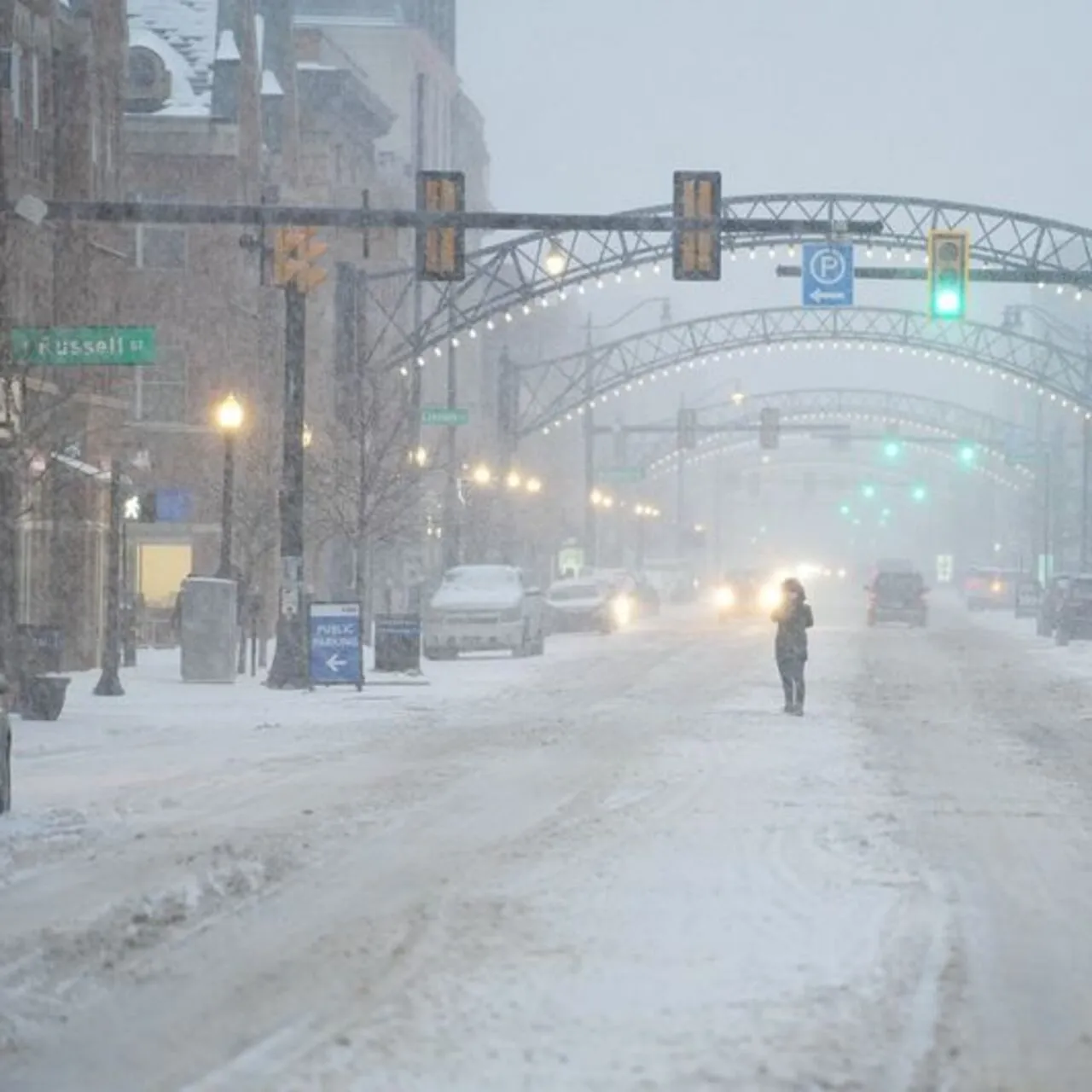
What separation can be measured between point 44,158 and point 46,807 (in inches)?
868

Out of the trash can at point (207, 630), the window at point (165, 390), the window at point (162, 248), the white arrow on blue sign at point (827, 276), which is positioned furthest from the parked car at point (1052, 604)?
the trash can at point (207, 630)

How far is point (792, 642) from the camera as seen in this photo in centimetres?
2977

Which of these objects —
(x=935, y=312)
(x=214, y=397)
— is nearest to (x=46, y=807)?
(x=935, y=312)

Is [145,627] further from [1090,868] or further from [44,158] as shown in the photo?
[1090,868]

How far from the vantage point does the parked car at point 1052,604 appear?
5941cm

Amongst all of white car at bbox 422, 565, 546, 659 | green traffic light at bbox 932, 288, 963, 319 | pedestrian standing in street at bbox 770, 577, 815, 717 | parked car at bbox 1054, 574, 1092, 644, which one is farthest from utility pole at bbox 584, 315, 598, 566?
pedestrian standing in street at bbox 770, 577, 815, 717

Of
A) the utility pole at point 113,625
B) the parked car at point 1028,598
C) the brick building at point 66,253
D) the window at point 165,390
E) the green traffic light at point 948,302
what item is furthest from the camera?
the parked car at point 1028,598

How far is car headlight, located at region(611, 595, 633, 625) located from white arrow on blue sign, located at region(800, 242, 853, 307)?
2185 centimetres

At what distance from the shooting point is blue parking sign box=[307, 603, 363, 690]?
33.8 m

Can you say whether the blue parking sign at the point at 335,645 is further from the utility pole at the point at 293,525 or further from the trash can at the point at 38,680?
the trash can at the point at 38,680

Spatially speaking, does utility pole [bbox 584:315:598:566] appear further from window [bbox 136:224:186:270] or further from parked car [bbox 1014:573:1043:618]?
window [bbox 136:224:186:270]

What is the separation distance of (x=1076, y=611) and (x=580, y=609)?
13.1 meters

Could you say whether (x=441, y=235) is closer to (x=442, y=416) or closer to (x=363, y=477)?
(x=363, y=477)

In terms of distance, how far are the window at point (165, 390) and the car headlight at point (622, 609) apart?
46.3 ft
